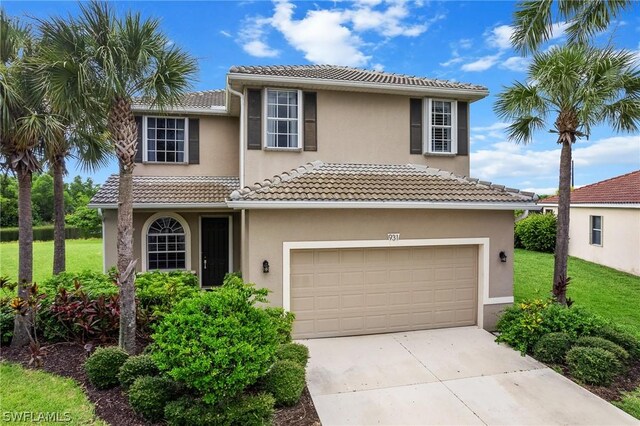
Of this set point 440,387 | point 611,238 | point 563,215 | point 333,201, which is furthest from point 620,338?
point 611,238

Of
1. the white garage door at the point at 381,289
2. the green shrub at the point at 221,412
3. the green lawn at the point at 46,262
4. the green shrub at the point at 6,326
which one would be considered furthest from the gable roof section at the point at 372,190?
the green lawn at the point at 46,262

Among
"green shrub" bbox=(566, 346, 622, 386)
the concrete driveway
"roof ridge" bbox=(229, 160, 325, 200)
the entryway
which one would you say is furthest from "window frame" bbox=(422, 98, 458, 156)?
the entryway

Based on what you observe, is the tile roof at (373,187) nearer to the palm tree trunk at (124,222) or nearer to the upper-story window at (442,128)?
the upper-story window at (442,128)

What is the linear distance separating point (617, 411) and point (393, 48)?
14.0 meters

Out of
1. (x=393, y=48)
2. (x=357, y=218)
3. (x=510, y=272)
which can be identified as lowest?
(x=510, y=272)

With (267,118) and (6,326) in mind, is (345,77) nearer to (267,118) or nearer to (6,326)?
(267,118)

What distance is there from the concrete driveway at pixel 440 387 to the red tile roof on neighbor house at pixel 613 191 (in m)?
14.7

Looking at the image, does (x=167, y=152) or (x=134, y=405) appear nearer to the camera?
(x=134, y=405)

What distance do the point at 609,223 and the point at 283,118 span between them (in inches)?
717

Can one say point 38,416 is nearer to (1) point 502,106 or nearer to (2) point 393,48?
(1) point 502,106

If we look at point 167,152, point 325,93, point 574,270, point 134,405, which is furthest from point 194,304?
point 574,270

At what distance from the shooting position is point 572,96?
917 cm

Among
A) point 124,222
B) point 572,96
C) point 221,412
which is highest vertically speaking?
point 572,96

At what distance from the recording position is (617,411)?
18.7 ft
